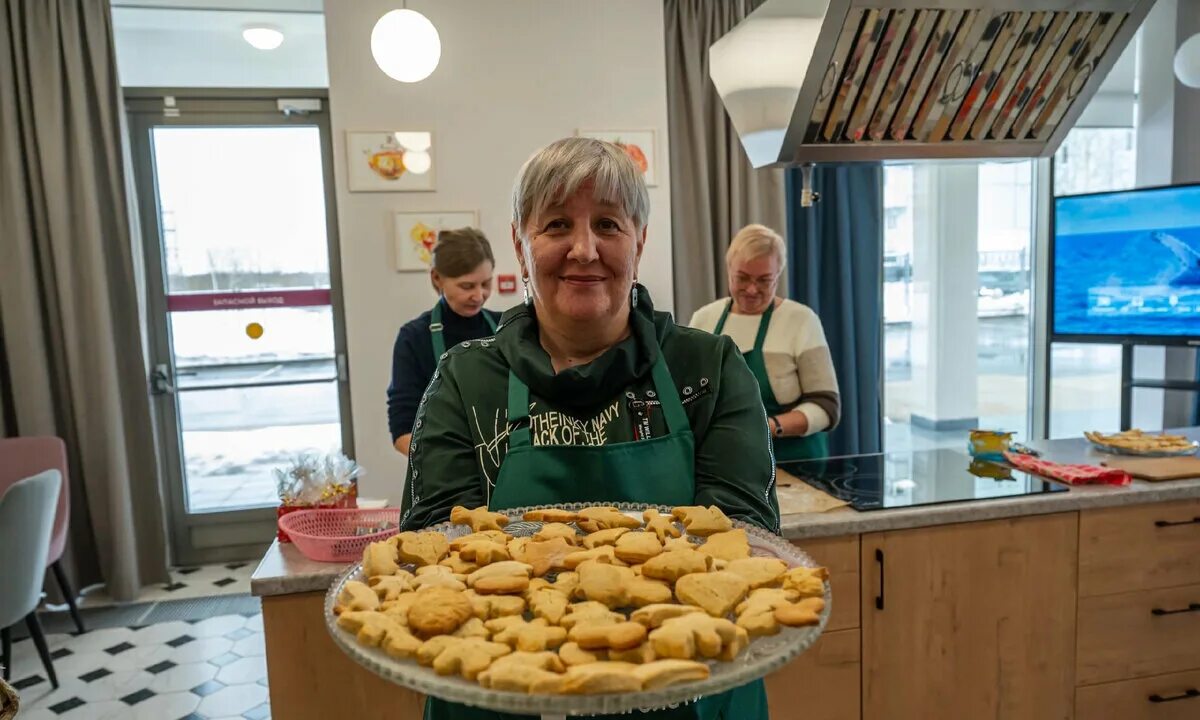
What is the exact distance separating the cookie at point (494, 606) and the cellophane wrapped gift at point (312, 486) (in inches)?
43.6

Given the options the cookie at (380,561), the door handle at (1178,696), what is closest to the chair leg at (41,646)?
the cookie at (380,561)

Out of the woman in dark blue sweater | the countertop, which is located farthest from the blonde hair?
the countertop

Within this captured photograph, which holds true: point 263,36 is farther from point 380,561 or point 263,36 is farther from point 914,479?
point 380,561

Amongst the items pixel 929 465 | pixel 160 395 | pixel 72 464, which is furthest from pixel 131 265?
pixel 929 465

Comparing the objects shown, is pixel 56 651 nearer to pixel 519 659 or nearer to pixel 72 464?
pixel 72 464

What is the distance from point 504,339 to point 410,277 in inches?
96.6

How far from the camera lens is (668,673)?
692mm

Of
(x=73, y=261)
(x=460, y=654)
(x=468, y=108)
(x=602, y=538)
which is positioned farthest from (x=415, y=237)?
(x=460, y=654)

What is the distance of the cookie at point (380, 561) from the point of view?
96 centimetres

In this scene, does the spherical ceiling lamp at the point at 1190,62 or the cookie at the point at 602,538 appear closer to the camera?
the cookie at the point at 602,538

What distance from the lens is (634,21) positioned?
3.71 meters

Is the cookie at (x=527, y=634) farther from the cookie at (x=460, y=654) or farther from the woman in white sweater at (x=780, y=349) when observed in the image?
the woman in white sweater at (x=780, y=349)

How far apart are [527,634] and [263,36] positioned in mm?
4077

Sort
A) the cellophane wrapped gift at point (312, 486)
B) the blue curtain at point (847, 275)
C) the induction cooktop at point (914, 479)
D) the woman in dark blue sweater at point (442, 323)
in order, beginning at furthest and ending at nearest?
1. the blue curtain at point (847, 275)
2. the woman in dark blue sweater at point (442, 323)
3. the induction cooktop at point (914, 479)
4. the cellophane wrapped gift at point (312, 486)
